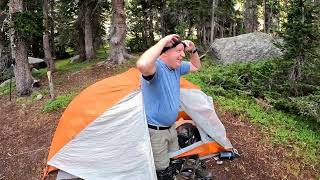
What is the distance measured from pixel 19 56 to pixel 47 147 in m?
5.61

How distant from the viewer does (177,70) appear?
5133mm

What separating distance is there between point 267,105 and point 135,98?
16.6 ft

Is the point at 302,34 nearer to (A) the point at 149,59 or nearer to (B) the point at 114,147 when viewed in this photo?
(B) the point at 114,147

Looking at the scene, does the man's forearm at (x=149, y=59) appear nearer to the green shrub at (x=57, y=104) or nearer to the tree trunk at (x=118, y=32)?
the green shrub at (x=57, y=104)

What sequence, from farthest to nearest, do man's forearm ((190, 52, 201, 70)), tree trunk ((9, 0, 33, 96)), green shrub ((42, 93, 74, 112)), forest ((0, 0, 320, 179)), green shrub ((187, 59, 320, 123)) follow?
tree trunk ((9, 0, 33, 96)), green shrub ((42, 93, 74, 112)), green shrub ((187, 59, 320, 123)), forest ((0, 0, 320, 179)), man's forearm ((190, 52, 201, 70))

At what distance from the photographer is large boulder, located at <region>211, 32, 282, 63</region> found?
15.9 m

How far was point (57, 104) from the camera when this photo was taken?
1165cm

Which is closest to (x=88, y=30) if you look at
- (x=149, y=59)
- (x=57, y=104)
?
(x=57, y=104)

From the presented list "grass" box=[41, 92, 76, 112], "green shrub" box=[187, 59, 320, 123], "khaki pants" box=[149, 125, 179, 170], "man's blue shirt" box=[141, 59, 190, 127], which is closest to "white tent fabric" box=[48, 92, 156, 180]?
"khaki pants" box=[149, 125, 179, 170]

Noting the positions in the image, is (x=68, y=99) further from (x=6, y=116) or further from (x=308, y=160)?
(x=308, y=160)

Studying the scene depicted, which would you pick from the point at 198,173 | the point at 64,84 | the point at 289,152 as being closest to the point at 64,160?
the point at 198,173

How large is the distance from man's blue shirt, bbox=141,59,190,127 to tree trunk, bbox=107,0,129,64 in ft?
38.7

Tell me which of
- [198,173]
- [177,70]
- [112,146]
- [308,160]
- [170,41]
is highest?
[170,41]

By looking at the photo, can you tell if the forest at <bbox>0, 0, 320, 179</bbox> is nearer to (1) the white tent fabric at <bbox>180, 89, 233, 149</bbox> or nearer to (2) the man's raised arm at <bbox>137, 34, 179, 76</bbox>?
(1) the white tent fabric at <bbox>180, 89, 233, 149</bbox>
